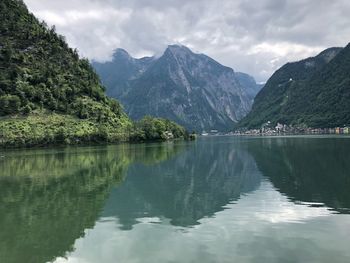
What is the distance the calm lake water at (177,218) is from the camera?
70.2ft

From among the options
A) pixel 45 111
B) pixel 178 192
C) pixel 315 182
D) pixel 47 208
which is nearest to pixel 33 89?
pixel 45 111

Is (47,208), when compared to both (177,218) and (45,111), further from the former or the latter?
(45,111)

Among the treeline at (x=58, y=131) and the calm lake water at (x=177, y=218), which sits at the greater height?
the treeline at (x=58, y=131)

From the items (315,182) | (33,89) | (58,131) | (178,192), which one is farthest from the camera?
(33,89)

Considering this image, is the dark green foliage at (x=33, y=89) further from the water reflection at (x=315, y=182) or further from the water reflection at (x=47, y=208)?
the water reflection at (x=315, y=182)

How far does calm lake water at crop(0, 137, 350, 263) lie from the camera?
2141 centimetres

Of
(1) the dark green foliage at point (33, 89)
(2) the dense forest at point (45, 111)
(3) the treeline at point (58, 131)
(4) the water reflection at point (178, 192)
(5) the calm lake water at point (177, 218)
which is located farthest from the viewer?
(1) the dark green foliage at point (33, 89)

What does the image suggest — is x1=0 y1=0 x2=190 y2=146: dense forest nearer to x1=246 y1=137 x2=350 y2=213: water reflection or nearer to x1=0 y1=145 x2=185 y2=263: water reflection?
x1=0 y1=145 x2=185 y2=263: water reflection

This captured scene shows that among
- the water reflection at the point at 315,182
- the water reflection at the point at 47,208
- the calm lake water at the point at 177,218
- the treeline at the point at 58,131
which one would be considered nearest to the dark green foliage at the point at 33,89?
the treeline at the point at 58,131

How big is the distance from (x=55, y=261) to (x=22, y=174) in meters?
41.2

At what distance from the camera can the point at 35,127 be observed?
150 metres

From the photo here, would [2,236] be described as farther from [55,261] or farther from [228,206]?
[228,206]

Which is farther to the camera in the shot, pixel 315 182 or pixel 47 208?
pixel 315 182

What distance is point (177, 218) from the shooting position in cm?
3006
